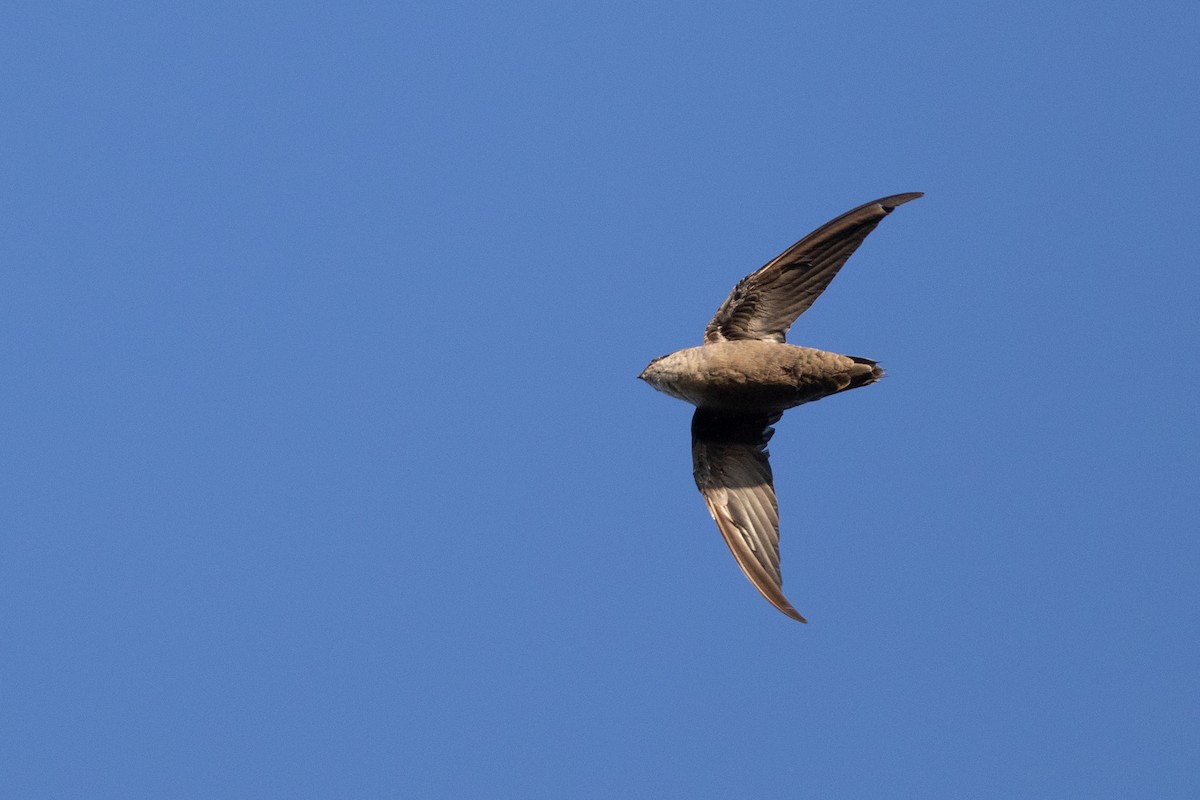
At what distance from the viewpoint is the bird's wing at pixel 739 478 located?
1438cm

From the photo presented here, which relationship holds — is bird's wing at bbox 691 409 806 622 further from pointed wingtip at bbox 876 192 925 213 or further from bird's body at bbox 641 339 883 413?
pointed wingtip at bbox 876 192 925 213

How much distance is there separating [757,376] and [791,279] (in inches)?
42.3

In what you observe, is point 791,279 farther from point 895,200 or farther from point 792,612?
point 792,612

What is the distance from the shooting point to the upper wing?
14523mm

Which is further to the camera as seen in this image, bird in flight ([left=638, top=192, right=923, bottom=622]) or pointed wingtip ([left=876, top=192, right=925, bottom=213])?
pointed wingtip ([left=876, top=192, right=925, bottom=213])

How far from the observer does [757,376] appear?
1416 centimetres

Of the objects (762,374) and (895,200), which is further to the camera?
(895,200)

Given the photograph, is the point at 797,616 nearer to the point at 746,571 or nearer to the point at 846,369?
the point at 746,571

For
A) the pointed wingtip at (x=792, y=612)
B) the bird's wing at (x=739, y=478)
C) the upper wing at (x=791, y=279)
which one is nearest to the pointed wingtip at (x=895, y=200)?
the upper wing at (x=791, y=279)

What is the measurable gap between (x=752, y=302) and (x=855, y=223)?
1.21m

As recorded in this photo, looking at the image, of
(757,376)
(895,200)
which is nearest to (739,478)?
(757,376)

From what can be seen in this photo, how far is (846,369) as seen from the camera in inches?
556

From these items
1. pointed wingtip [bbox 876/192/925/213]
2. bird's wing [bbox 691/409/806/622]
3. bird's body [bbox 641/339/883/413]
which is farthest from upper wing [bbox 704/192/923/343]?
bird's wing [bbox 691/409/806/622]

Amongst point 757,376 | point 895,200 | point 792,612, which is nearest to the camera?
point 792,612
